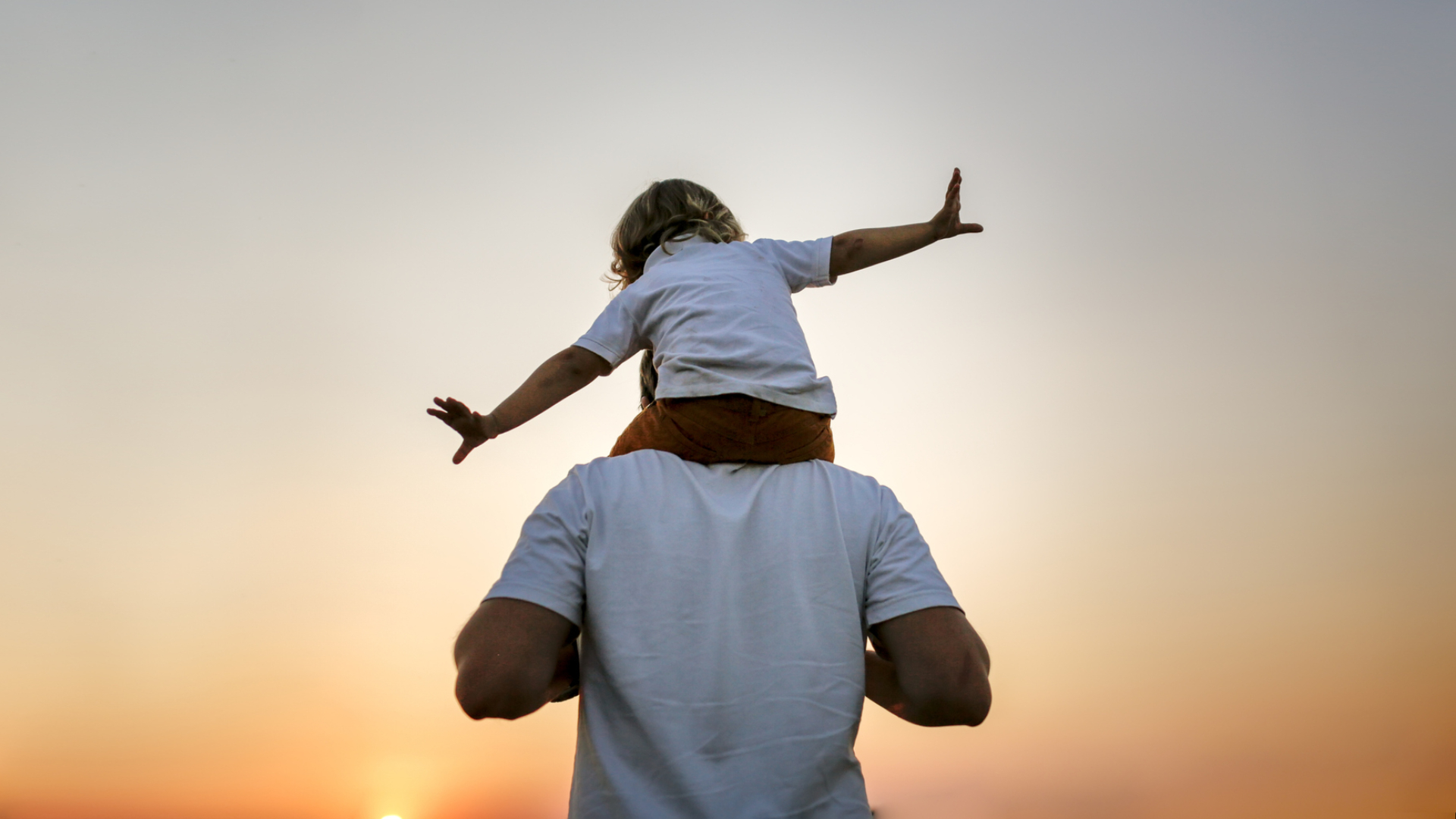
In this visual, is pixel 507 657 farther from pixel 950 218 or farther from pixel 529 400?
pixel 950 218

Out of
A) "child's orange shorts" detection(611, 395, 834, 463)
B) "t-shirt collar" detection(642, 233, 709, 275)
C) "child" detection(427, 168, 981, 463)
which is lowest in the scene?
"child's orange shorts" detection(611, 395, 834, 463)

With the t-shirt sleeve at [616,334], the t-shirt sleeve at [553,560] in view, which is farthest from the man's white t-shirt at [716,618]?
the t-shirt sleeve at [616,334]

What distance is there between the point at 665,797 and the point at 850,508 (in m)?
0.53

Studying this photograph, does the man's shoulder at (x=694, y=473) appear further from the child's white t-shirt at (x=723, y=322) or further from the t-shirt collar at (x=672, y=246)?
the t-shirt collar at (x=672, y=246)

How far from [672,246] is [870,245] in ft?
1.33

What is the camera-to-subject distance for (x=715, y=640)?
133cm

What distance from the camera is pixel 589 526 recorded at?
4.65 ft

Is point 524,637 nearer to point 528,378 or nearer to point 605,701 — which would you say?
point 605,701

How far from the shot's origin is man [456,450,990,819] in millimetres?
1264

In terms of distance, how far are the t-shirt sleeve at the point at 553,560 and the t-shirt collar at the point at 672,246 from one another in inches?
24.9

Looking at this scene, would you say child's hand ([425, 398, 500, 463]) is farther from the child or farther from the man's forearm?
the man's forearm

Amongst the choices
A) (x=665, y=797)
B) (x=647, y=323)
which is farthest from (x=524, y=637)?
(x=647, y=323)

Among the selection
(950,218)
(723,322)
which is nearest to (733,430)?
(723,322)

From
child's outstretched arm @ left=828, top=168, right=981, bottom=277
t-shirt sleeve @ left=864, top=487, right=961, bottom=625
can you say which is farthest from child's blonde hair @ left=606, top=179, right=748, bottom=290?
t-shirt sleeve @ left=864, top=487, right=961, bottom=625
